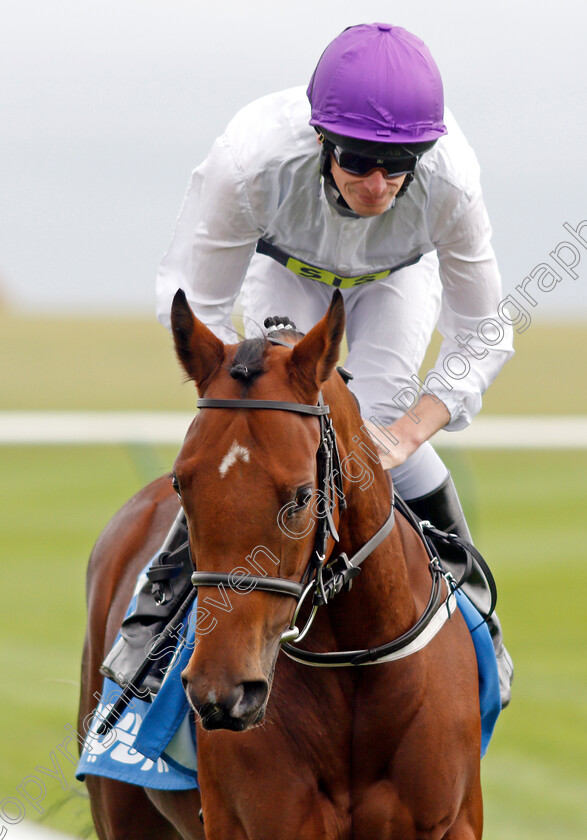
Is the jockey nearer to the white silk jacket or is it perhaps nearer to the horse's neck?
the white silk jacket

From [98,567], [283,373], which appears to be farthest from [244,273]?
[98,567]

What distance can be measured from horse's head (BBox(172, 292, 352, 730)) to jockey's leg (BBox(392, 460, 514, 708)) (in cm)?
92

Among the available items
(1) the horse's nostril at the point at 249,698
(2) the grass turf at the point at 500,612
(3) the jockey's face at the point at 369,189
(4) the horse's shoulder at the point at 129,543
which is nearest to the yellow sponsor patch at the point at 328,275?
(3) the jockey's face at the point at 369,189

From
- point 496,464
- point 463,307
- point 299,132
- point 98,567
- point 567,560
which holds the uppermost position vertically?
point 299,132

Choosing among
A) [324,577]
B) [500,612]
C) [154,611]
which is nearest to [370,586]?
[324,577]

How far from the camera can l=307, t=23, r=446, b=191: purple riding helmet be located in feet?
7.59

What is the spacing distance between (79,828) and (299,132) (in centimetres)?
269

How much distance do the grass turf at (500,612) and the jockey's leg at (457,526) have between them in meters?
1.30

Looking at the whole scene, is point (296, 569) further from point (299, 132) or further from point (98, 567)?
point (98, 567)

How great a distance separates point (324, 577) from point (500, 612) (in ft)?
16.4

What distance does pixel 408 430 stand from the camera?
2576 mm

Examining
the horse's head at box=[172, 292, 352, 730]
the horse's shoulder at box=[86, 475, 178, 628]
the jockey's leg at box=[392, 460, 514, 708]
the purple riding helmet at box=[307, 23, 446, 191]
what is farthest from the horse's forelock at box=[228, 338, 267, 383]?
the horse's shoulder at box=[86, 475, 178, 628]

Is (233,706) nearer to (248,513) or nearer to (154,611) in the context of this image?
(248,513)

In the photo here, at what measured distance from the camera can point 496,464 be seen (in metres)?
12.5
